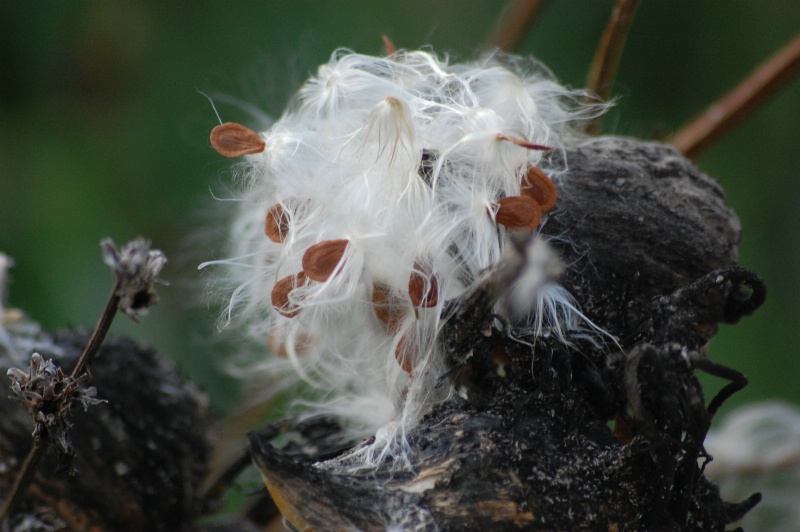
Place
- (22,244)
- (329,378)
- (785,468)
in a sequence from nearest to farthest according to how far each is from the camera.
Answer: (329,378) < (785,468) < (22,244)

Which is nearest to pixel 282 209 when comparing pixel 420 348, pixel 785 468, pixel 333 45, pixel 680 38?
pixel 420 348

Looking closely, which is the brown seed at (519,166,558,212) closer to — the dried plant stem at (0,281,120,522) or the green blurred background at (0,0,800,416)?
the dried plant stem at (0,281,120,522)

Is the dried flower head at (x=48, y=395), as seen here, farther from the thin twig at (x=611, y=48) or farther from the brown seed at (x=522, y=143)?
the thin twig at (x=611, y=48)

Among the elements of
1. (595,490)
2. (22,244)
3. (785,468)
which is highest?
(22,244)

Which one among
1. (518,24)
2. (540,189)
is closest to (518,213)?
(540,189)

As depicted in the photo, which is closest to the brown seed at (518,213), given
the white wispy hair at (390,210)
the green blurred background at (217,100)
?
the white wispy hair at (390,210)

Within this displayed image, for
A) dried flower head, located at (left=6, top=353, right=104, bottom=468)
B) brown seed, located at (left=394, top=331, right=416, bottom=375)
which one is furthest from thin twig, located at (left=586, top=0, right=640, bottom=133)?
dried flower head, located at (left=6, top=353, right=104, bottom=468)

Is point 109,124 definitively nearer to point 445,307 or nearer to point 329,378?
point 329,378
